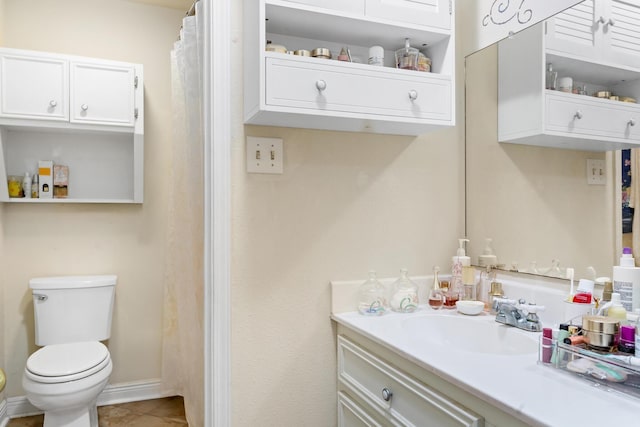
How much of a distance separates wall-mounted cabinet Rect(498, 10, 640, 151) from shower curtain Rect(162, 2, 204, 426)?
1.12m

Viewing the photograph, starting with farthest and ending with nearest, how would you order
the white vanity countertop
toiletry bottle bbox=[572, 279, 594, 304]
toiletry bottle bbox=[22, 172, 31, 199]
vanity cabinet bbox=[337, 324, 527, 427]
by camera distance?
1. toiletry bottle bbox=[22, 172, 31, 199]
2. toiletry bottle bbox=[572, 279, 594, 304]
3. vanity cabinet bbox=[337, 324, 527, 427]
4. the white vanity countertop

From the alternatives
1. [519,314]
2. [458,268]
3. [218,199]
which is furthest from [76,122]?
[519,314]

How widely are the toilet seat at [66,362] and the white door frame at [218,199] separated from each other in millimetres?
986

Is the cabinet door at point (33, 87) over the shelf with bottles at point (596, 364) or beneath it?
over

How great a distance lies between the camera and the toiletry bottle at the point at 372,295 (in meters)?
1.48

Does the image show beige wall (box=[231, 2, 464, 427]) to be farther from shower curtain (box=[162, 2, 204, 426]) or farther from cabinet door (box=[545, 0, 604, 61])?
cabinet door (box=[545, 0, 604, 61])

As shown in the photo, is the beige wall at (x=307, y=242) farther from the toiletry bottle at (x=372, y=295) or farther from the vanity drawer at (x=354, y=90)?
the vanity drawer at (x=354, y=90)

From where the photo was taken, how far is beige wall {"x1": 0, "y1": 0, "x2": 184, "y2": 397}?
244 cm

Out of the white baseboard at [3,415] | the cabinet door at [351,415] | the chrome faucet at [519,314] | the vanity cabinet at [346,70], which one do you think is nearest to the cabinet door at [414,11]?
the vanity cabinet at [346,70]

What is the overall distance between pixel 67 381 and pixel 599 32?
244 centimetres

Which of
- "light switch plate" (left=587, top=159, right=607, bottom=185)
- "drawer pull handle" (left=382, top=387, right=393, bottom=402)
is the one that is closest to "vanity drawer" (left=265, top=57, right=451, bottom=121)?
"light switch plate" (left=587, top=159, right=607, bottom=185)

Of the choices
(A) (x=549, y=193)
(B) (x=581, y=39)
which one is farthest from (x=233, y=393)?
(B) (x=581, y=39)

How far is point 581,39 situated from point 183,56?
1.48 metres

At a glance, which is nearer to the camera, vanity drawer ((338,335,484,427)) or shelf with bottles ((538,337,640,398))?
shelf with bottles ((538,337,640,398))
